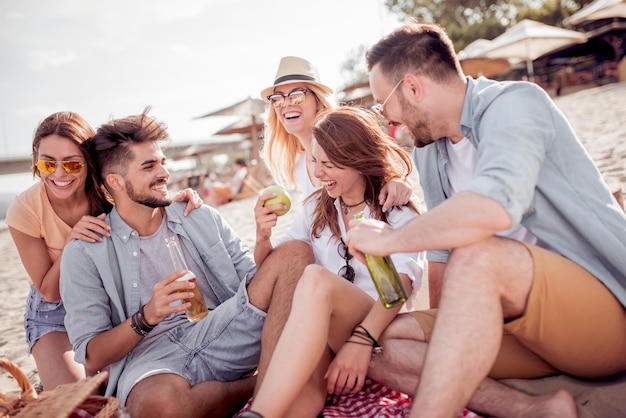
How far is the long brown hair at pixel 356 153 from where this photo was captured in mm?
3023

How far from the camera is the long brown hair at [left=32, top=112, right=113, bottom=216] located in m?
3.29

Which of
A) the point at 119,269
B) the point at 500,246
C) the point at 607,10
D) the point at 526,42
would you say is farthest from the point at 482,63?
the point at 500,246

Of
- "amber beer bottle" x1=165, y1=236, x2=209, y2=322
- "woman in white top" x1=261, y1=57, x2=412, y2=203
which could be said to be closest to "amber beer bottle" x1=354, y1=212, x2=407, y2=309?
"amber beer bottle" x1=165, y1=236, x2=209, y2=322

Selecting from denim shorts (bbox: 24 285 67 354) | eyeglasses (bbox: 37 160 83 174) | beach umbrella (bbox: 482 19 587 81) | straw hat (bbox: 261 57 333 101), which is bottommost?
denim shorts (bbox: 24 285 67 354)

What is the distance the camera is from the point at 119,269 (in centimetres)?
305

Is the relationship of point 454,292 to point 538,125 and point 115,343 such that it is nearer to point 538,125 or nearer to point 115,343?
point 538,125

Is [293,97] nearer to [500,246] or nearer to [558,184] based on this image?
[558,184]

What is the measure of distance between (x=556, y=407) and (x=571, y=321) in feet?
1.19

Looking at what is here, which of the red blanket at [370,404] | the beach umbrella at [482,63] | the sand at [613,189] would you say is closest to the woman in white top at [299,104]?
the sand at [613,189]

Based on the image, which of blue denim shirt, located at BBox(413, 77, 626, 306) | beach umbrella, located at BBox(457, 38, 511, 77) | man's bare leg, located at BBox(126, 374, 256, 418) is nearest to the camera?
blue denim shirt, located at BBox(413, 77, 626, 306)

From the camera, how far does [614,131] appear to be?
8742 millimetres

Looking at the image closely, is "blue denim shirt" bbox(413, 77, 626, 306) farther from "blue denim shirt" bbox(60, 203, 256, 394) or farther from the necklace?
"blue denim shirt" bbox(60, 203, 256, 394)

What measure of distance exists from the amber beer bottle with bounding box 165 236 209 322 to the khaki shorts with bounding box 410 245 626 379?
156cm

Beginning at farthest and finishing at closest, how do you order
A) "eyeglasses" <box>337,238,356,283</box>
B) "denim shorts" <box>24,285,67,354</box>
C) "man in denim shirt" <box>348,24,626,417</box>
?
"denim shorts" <box>24,285,67,354</box>
"eyeglasses" <box>337,238,356,283</box>
"man in denim shirt" <box>348,24,626,417</box>
